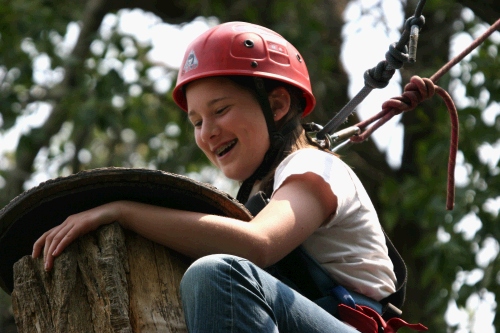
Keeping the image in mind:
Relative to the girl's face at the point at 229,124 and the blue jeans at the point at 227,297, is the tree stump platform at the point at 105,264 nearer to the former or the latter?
the blue jeans at the point at 227,297

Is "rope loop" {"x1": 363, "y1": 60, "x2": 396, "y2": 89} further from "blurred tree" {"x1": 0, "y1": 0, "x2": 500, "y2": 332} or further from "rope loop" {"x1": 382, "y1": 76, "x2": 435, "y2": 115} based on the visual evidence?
"blurred tree" {"x1": 0, "y1": 0, "x2": 500, "y2": 332}

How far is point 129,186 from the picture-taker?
7.54 feet

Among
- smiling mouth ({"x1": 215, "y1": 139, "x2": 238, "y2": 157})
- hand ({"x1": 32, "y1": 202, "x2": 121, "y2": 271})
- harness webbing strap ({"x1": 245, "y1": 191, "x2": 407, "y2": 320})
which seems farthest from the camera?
smiling mouth ({"x1": 215, "y1": 139, "x2": 238, "y2": 157})

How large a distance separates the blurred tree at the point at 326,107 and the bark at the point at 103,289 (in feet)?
14.4

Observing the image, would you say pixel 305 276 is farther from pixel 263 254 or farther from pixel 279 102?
pixel 279 102

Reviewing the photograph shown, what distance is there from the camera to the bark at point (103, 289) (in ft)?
7.17

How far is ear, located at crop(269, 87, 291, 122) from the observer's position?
3160 mm

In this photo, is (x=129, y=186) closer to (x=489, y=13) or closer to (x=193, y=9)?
(x=489, y=13)

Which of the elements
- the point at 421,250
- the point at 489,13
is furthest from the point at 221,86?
the point at 421,250

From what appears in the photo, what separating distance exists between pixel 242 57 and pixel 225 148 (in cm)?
33

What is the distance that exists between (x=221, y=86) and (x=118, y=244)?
0.94 metres

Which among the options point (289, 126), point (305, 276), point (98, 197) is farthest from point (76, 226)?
point (289, 126)

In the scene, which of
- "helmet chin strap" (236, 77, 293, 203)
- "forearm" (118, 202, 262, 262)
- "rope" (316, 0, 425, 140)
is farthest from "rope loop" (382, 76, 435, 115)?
"forearm" (118, 202, 262, 262)

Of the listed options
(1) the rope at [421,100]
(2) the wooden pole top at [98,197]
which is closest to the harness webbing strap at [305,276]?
(2) the wooden pole top at [98,197]
